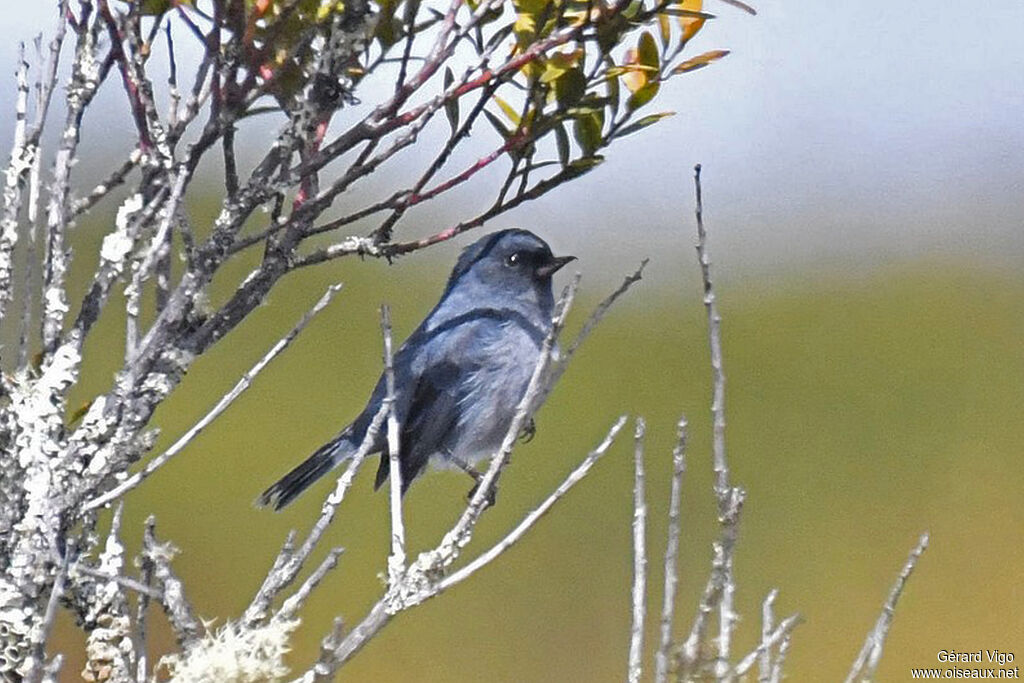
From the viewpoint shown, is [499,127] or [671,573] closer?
[671,573]

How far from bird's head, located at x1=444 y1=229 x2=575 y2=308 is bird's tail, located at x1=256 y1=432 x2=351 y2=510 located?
775 mm

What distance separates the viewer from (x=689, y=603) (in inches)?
334

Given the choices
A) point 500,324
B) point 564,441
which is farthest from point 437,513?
point 500,324

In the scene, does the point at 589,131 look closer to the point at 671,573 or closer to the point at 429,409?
the point at 671,573

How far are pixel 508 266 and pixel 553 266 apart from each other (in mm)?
173

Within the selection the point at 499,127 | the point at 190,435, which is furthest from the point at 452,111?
the point at 190,435

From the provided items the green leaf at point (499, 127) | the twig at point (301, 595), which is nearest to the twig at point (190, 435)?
the twig at point (301, 595)

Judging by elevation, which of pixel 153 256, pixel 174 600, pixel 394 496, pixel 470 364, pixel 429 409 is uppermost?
pixel 470 364

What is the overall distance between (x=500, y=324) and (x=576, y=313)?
4.74 m

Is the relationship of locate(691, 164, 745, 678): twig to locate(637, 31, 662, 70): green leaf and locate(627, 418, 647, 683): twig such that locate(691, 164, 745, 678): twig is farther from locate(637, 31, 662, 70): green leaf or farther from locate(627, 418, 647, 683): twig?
locate(637, 31, 662, 70): green leaf

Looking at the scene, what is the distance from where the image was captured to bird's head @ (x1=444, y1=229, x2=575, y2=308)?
5.73 m

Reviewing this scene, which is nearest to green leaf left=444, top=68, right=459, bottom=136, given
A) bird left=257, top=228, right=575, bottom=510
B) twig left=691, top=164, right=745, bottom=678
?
twig left=691, top=164, right=745, bottom=678

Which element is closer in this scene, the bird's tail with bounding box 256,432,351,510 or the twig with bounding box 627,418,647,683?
the twig with bounding box 627,418,647,683

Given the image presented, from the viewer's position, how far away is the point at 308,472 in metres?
5.61
